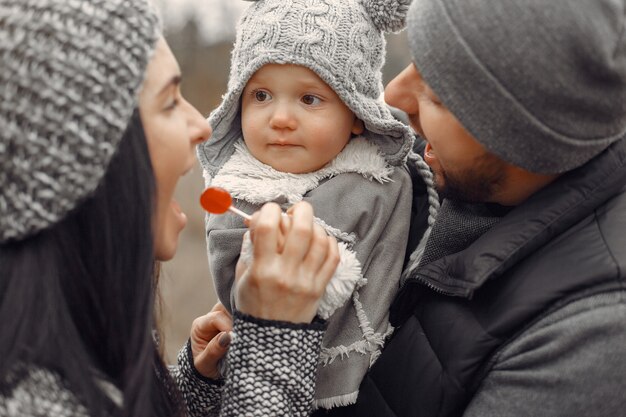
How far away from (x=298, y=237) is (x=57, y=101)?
2.02 feet

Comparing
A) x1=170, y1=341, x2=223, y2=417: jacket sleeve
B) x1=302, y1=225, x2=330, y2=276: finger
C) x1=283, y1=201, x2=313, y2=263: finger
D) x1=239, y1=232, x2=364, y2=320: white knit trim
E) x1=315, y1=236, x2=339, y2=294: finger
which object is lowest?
x1=170, y1=341, x2=223, y2=417: jacket sleeve

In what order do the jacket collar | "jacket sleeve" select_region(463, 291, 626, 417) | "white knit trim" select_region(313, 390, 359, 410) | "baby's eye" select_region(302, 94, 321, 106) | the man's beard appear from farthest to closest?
"baby's eye" select_region(302, 94, 321, 106) < "white knit trim" select_region(313, 390, 359, 410) < the man's beard < the jacket collar < "jacket sleeve" select_region(463, 291, 626, 417)

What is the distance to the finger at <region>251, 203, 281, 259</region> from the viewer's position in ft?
5.65

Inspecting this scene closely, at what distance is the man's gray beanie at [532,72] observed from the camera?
1.60 m

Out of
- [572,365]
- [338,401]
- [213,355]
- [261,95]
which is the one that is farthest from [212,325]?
[572,365]

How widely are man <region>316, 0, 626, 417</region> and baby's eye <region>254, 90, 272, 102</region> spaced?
431mm

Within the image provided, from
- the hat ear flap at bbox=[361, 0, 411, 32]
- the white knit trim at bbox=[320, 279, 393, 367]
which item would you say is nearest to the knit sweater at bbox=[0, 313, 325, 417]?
the white knit trim at bbox=[320, 279, 393, 367]

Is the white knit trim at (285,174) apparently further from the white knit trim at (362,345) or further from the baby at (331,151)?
the white knit trim at (362,345)

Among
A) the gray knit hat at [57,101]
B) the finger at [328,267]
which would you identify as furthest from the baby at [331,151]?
the gray knit hat at [57,101]

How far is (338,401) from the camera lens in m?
1.99

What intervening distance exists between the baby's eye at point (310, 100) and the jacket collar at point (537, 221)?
0.59m

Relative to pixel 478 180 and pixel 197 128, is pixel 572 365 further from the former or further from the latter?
pixel 197 128

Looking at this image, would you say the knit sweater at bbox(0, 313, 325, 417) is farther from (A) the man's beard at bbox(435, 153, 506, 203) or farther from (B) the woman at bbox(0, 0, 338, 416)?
(A) the man's beard at bbox(435, 153, 506, 203)

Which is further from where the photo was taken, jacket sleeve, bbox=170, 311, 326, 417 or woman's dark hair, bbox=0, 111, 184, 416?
jacket sleeve, bbox=170, 311, 326, 417
